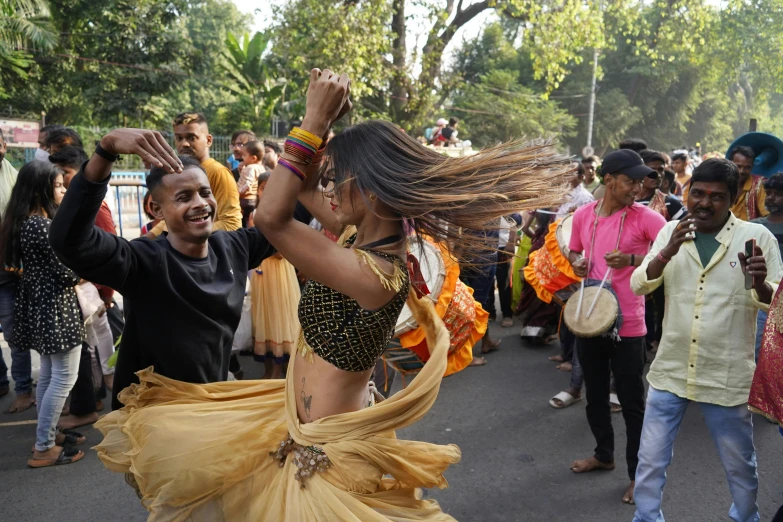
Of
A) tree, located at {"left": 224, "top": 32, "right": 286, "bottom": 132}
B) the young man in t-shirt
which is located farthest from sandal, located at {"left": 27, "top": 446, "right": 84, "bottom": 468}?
tree, located at {"left": 224, "top": 32, "right": 286, "bottom": 132}

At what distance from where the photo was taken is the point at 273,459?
2.22m

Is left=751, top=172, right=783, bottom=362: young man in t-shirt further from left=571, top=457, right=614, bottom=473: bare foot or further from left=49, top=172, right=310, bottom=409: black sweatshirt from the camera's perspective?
left=49, top=172, right=310, bottom=409: black sweatshirt

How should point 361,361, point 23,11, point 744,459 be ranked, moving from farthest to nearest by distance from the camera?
1. point 23,11
2. point 744,459
3. point 361,361

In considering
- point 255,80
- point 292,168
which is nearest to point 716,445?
point 292,168

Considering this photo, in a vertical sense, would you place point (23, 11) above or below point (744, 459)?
above

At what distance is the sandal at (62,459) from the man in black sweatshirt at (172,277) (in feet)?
7.63

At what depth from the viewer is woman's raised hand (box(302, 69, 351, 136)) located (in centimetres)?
188

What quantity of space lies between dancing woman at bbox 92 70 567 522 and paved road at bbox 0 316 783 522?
6.54 ft

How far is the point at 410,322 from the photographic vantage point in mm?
3973

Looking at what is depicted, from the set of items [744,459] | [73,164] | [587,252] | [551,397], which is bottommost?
[551,397]

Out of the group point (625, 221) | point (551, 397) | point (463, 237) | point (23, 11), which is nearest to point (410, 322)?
point (625, 221)

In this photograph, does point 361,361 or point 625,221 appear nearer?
point 361,361

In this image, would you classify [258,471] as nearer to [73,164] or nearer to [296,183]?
[296,183]

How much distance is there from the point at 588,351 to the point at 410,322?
3.82 ft
